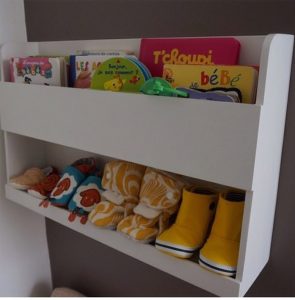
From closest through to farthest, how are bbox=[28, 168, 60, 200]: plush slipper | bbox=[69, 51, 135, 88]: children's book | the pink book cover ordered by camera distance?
1. the pink book cover
2. bbox=[69, 51, 135, 88]: children's book
3. bbox=[28, 168, 60, 200]: plush slipper

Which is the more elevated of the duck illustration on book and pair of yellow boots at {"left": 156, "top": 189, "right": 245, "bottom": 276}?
the duck illustration on book

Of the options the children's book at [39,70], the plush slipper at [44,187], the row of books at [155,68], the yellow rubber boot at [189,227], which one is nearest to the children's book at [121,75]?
the row of books at [155,68]

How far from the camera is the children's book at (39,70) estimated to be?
0.83 meters

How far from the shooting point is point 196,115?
0.57 meters

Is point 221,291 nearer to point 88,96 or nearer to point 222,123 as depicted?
point 222,123

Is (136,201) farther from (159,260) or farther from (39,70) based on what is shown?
(39,70)

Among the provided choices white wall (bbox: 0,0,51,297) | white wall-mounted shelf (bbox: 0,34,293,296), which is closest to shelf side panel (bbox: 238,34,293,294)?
white wall-mounted shelf (bbox: 0,34,293,296)

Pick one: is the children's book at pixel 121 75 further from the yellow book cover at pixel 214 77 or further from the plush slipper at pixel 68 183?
the plush slipper at pixel 68 183

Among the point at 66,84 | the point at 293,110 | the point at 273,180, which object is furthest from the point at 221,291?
the point at 66,84

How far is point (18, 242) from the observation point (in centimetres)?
111

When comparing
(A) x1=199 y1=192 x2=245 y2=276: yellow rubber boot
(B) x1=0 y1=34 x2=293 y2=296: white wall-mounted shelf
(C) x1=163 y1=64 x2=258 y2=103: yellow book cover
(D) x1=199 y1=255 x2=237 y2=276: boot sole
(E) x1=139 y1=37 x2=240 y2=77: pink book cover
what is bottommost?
(D) x1=199 y1=255 x2=237 y2=276: boot sole

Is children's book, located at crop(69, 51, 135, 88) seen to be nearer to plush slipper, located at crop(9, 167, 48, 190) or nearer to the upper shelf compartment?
the upper shelf compartment

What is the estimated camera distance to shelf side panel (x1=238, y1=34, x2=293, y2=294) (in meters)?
0.52

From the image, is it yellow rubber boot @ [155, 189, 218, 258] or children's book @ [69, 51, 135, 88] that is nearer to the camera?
yellow rubber boot @ [155, 189, 218, 258]
